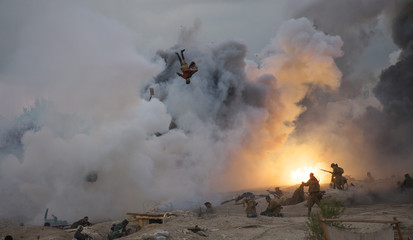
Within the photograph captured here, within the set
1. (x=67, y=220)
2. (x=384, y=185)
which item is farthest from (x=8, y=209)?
(x=384, y=185)

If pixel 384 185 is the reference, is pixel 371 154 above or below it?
above

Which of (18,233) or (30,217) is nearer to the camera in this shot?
(18,233)

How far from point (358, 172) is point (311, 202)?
28.6m

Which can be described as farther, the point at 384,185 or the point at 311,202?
the point at 384,185

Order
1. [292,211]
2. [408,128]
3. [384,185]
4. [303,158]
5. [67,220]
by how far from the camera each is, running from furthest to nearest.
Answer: [303,158] → [408,128] → [67,220] → [384,185] → [292,211]

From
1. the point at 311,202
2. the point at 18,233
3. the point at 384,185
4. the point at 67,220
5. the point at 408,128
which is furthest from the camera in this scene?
the point at 408,128

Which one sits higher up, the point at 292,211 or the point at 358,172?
the point at 358,172

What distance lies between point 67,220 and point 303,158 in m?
→ 34.2

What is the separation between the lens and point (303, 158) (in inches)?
1966

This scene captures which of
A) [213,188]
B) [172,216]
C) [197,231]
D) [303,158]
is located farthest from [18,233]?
[303,158]

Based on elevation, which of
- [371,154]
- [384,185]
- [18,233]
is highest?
[371,154]

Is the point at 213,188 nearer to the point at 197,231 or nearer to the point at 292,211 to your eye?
the point at 292,211

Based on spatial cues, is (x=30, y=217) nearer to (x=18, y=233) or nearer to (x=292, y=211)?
(x=18, y=233)

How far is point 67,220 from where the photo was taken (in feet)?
96.0
